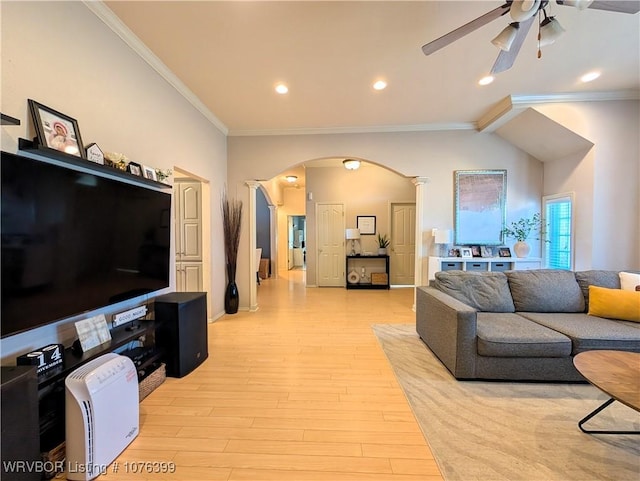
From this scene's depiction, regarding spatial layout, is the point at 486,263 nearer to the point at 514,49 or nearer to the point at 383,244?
the point at 383,244

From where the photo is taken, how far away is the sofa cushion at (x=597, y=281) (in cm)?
288

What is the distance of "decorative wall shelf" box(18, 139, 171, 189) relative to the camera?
60.6 inches

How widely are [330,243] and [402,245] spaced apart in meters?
1.85

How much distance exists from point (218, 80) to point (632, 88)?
5264 millimetres

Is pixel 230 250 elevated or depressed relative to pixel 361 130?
depressed

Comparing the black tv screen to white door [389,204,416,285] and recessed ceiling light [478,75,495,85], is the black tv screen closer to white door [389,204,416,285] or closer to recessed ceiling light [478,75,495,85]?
recessed ceiling light [478,75,495,85]

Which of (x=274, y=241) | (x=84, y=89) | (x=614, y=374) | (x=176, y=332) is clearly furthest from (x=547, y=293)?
(x=274, y=241)

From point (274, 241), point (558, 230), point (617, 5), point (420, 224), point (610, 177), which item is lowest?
point (274, 241)

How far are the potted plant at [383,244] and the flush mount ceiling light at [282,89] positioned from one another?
4.47 m

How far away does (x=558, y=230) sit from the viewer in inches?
172

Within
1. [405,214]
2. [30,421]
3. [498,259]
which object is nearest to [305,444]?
[30,421]

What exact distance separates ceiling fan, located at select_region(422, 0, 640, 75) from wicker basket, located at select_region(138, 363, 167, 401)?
3.44 m

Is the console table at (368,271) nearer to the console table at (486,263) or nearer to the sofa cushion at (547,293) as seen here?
the console table at (486,263)

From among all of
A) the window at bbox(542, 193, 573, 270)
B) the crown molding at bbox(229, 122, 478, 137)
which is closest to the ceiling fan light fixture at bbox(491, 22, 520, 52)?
the crown molding at bbox(229, 122, 478, 137)
